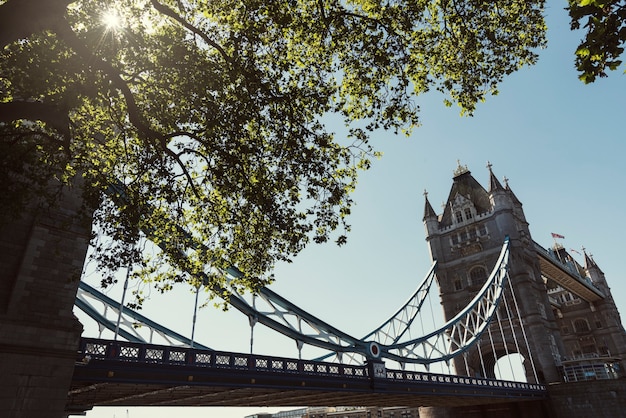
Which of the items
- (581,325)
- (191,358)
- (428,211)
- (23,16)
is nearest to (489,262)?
(428,211)

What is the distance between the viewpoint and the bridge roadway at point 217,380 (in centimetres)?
1279

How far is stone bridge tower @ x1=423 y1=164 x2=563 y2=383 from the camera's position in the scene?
36.6 metres

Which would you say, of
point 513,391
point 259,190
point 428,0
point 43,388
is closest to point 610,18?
point 428,0

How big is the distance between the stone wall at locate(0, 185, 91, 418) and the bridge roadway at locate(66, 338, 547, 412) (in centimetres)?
98

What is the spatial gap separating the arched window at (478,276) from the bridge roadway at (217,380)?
19720 millimetres

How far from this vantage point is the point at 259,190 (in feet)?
39.1

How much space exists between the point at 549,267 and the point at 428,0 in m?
44.9

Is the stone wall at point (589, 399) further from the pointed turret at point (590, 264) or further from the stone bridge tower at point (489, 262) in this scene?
the pointed turret at point (590, 264)

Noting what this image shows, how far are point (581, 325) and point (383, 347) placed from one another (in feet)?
159

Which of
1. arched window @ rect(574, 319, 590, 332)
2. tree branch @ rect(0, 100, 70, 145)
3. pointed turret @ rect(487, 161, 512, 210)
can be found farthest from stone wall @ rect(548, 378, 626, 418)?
tree branch @ rect(0, 100, 70, 145)

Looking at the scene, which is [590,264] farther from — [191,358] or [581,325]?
[191,358]

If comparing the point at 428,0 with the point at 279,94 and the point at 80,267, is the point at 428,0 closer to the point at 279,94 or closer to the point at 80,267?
the point at 279,94

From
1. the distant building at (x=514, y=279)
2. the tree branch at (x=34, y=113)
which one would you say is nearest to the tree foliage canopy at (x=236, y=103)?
the tree branch at (x=34, y=113)

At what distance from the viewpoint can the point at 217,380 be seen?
14781mm
